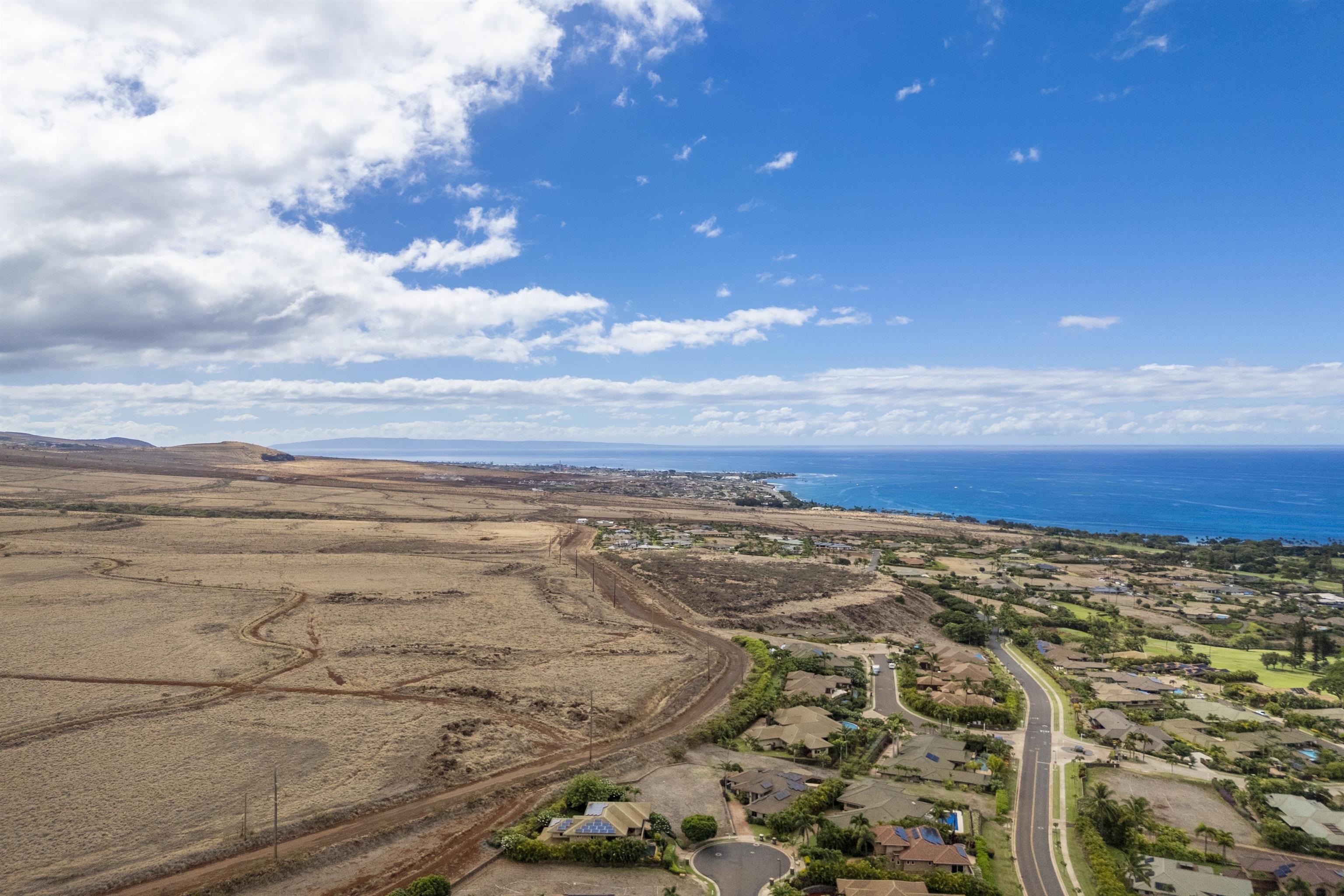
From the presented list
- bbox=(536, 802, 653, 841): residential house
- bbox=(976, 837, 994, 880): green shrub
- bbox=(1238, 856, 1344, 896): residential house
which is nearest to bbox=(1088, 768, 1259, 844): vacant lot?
bbox=(1238, 856, 1344, 896): residential house

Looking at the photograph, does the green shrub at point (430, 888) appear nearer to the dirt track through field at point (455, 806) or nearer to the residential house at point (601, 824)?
the dirt track through field at point (455, 806)

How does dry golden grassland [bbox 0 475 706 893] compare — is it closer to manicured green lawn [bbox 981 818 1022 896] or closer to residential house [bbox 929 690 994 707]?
residential house [bbox 929 690 994 707]

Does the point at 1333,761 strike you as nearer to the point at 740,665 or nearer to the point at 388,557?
the point at 740,665

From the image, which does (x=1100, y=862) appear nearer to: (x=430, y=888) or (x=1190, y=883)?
(x=1190, y=883)

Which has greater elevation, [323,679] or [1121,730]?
[323,679]

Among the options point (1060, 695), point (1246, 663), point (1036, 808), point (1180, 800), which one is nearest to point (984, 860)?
point (1036, 808)

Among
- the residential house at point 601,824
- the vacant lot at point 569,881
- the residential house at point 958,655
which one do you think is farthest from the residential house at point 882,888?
the residential house at point 958,655
